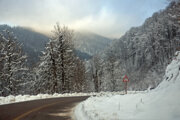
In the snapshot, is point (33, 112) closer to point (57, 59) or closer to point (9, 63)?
point (9, 63)

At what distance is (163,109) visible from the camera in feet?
20.1

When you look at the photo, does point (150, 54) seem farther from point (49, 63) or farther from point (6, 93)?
point (6, 93)

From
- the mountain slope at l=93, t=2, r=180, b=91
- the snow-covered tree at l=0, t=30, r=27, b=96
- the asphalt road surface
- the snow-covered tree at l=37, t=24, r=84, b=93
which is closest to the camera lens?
the asphalt road surface

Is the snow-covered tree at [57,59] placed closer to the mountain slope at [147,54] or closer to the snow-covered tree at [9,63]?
the snow-covered tree at [9,63]

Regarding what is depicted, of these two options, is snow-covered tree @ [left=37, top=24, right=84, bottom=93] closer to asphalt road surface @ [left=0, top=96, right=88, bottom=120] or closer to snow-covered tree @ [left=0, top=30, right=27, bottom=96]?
snow-covered tree @ [left=0, top=30, right=27, bottom=96]

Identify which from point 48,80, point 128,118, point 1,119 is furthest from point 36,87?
point 128,118

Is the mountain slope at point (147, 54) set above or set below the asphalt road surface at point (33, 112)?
above

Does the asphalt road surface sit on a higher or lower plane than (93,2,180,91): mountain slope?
lower

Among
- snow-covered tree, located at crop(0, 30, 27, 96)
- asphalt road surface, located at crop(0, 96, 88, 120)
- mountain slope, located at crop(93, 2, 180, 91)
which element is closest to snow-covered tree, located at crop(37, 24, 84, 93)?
snow-covered tree, located at crop(0, 30, 27, 96)

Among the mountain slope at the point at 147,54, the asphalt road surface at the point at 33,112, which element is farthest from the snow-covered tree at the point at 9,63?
the mountain slope at the point at 147,54

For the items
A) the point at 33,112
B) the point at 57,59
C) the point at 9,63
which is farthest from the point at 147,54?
the point at 33,112

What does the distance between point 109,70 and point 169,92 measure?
40.2 meters

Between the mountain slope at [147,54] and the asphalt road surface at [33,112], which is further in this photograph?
the mountain slope at [147,54]

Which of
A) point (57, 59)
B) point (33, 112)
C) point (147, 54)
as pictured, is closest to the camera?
point (33, 112)
